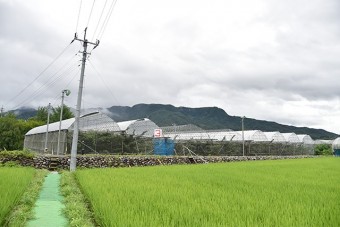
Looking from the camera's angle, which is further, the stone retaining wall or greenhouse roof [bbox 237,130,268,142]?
greenhouse roof [bbox 237,130,268,142]

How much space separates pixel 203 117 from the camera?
123 meters

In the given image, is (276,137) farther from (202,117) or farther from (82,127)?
(202,117)

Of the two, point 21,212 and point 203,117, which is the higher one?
point 203,117

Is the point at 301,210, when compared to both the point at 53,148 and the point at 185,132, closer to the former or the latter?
the point at 53,148

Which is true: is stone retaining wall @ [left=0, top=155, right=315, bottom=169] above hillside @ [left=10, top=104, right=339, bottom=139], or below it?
below

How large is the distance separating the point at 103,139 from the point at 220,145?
575 inches

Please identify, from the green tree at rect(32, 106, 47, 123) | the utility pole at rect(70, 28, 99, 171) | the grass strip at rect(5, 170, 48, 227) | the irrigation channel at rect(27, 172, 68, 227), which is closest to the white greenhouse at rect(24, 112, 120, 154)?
the utility pole at rect(70, 28, 99, 171)

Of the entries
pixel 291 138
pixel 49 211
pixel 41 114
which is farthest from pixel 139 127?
pixel 41 114

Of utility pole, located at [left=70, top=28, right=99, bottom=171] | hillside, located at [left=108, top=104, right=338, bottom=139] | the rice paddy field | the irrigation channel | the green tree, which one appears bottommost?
the irrigation channel

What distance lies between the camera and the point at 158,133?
27.1 m

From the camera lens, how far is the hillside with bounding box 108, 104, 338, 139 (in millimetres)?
100356

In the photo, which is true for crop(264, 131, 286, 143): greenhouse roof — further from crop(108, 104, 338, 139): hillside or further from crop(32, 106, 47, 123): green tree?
crop(108, 104, 338, 139): hillside

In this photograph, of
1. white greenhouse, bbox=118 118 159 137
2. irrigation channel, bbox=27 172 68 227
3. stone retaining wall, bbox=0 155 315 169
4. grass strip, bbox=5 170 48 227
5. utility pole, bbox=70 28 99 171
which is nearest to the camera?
grass strip, bbox=5 170 48 227

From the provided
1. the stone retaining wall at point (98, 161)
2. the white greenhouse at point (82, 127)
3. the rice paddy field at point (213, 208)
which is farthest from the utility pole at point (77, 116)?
the rice paddy field at point (213, 208)
